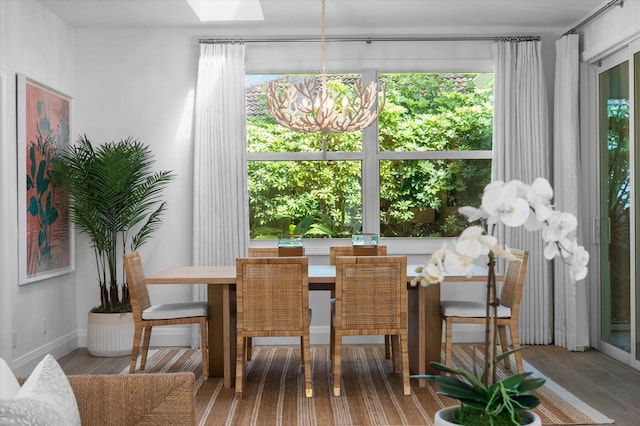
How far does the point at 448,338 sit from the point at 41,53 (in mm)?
3781

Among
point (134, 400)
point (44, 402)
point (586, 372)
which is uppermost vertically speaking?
point (44, 402)

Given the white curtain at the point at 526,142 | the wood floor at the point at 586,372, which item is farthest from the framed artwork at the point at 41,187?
the white curtain at the point at 526,142

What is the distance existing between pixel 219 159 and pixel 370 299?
2.40 metres

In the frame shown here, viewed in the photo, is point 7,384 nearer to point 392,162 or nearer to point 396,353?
point 396,353

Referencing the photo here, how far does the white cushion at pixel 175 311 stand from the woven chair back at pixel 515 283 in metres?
2.14

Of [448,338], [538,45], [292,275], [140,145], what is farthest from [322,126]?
[538,45]

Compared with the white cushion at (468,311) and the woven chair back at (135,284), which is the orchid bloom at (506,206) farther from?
the woven chair back at (135,284)

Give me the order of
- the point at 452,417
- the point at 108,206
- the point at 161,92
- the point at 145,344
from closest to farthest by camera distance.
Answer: the point at 452,417 → the point at 145,344 → the point at 108,206 → the point at 161,92

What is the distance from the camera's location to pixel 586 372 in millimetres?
5098

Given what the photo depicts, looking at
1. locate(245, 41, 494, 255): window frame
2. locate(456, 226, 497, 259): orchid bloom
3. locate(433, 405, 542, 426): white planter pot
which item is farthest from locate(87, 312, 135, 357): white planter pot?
locate(456, 226, 497, 259): orchid bloom

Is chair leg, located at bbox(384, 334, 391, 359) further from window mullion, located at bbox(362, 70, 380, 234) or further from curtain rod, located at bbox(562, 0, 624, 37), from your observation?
curtain rod, located at bbox(562, 0, 624, 37)

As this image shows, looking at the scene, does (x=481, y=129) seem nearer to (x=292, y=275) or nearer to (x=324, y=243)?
(x=324, y=243)

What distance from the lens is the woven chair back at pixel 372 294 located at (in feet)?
14.4

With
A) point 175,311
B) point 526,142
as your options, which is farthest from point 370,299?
point 526,142
